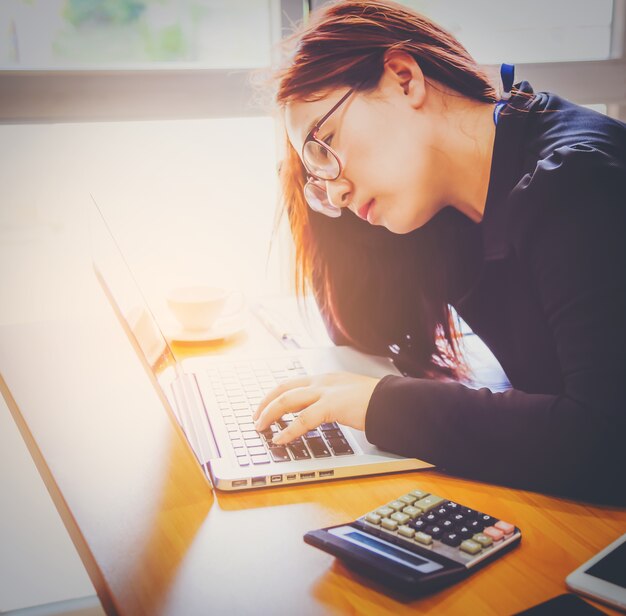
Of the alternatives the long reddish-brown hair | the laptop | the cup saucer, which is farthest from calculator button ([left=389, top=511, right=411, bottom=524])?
the cup saucer

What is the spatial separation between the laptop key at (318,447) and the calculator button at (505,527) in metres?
0.20

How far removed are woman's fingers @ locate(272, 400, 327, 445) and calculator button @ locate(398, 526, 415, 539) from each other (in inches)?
7.7

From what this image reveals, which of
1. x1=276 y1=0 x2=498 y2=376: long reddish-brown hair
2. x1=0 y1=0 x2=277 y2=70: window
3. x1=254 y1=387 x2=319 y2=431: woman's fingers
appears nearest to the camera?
x1=254 y1=387 x2=319 y2=431: woman's fingers

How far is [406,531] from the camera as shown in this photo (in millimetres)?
601

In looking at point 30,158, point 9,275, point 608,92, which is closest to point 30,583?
point 9,275

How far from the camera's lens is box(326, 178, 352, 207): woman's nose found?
99cm

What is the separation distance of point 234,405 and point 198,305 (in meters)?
0.33

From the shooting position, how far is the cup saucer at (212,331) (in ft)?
3.86

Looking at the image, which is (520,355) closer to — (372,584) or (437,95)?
(437,95)

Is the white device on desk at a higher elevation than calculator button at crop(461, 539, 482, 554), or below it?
below

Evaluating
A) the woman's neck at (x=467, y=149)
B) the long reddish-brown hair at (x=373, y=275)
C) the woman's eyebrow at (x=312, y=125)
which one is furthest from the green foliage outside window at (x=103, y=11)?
the woman's neck at (x=467, y=149)

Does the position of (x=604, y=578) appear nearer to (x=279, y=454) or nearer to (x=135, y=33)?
(x=279, y=454)

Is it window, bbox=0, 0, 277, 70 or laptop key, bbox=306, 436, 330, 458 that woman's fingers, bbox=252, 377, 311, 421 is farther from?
window, bbox=0, 0, 277, 70

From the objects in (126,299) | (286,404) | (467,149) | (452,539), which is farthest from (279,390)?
(467,149)
